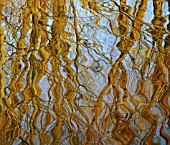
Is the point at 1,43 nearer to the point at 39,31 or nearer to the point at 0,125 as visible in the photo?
the point at 39,31

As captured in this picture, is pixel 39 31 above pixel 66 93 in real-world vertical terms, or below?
above

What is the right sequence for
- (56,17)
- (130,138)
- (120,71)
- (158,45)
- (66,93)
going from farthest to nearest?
(56,17)
(158,45)
(120,71)
(66,93)
(130,138)

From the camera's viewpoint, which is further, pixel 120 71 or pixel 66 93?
pixel 120 71

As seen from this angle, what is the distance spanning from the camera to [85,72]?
4.04ft

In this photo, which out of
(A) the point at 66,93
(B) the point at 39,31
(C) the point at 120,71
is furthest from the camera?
(B) the point at 39,31

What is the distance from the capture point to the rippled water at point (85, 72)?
0.97 metres

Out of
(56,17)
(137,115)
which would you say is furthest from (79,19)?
(137,115)

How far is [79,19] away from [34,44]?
0.25 metres

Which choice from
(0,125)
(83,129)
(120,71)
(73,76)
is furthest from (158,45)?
(0,125)

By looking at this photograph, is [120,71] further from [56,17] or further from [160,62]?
[56,17]

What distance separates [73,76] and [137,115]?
27 centimetres

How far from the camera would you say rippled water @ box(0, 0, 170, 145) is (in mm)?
967

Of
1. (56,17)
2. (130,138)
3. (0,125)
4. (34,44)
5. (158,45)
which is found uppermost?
(56,17)

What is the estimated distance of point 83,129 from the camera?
97 centimetres
